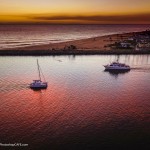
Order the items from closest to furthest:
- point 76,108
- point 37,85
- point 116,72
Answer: point 76,108
point 37,85
point 116,72

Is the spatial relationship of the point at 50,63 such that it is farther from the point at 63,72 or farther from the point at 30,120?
the point at 30,120

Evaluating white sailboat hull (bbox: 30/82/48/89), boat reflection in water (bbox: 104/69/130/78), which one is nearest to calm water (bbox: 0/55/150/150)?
white sailboat hull (bbox: 30/82/48/89)

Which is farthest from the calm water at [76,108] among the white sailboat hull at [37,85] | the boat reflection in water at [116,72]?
the boat reflection in water at [116,72]

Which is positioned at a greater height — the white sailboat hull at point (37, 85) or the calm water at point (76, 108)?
the white sailboat hull at point (37, 85)

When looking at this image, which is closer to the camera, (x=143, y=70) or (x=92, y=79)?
(x=92, y=79)

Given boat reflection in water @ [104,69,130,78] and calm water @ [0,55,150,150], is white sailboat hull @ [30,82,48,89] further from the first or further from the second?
boat reflection in water @ [104,69,130,78]

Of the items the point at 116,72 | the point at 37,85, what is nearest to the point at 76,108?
the point at 37,85

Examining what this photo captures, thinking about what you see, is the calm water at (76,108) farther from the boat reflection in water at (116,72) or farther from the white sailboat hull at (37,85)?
the boat reflection in water at (116,72)

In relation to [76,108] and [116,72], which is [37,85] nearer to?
[76,108]

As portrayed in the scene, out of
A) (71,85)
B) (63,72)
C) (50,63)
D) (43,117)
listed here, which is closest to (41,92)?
(71,85)
